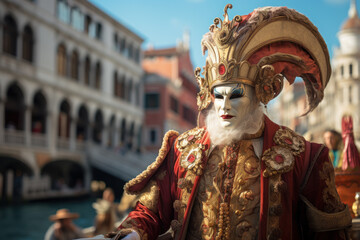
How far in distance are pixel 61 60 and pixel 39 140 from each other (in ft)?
14.0

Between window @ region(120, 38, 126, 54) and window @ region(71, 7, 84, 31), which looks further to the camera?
window @ region(120, 38, 126, 54)

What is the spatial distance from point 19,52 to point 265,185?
17834 millimetres

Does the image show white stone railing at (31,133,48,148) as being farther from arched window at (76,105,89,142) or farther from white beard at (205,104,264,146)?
white beard at (205,104,264,146)

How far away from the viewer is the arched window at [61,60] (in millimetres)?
21312

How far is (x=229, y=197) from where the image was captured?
2484 millimetres

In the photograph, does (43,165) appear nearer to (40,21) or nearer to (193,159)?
(40,21)

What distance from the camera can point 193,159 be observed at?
260 centimetres

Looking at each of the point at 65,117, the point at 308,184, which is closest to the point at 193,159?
the point at 308,184

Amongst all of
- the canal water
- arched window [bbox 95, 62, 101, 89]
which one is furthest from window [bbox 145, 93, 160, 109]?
the canal water

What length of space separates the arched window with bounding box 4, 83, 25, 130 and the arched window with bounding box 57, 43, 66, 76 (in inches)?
102

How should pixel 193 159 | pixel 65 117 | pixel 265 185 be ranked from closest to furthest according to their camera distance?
1. pixel 265 185
2. pixel 193 159
3. pixel 65 117

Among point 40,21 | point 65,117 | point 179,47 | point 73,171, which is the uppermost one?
point 179,47

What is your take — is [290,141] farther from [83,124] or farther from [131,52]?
[131,52]

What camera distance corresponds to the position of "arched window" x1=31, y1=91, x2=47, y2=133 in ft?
64.6
